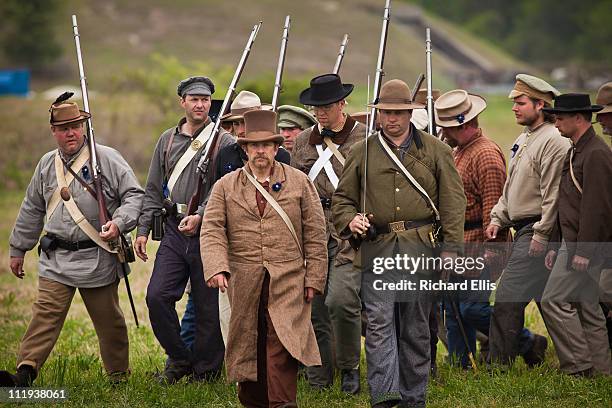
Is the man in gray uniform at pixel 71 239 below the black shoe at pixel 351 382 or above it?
above

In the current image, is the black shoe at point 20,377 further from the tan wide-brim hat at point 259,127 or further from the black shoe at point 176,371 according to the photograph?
the tan wide-brim hat at point 259,127

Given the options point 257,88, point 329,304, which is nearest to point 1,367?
point 329,304

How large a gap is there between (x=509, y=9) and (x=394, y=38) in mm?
39465

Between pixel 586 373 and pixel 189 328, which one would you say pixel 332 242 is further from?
pixel 586 373

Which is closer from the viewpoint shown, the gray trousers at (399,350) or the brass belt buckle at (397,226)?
the gray trousers at (399,350)

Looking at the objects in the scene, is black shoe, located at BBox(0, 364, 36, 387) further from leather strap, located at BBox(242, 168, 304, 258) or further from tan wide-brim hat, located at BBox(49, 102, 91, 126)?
leather strap, located at BBox(242, 168, 304, 258)

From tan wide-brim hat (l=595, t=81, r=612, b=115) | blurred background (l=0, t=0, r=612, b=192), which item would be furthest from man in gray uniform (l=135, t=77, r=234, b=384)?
blurred background (l=0, t=0, r=612, b=192)

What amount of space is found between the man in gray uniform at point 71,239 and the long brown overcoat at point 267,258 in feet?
4.24

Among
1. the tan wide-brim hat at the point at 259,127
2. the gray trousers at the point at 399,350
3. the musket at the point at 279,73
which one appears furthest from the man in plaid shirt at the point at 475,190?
the tan wide-brim hat at the point at 259,127

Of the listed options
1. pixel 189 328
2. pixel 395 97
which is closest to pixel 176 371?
pixel 189 328

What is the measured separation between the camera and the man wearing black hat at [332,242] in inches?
357

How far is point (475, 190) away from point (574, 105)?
1.32 metres

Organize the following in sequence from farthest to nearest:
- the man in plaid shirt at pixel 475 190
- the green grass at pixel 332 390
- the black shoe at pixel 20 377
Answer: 1. the man in plaid shirt at pixel 475 190
2. the black shoe at pixel 20 377
3. the green grass at pixel 332 390

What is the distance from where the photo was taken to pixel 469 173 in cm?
981
